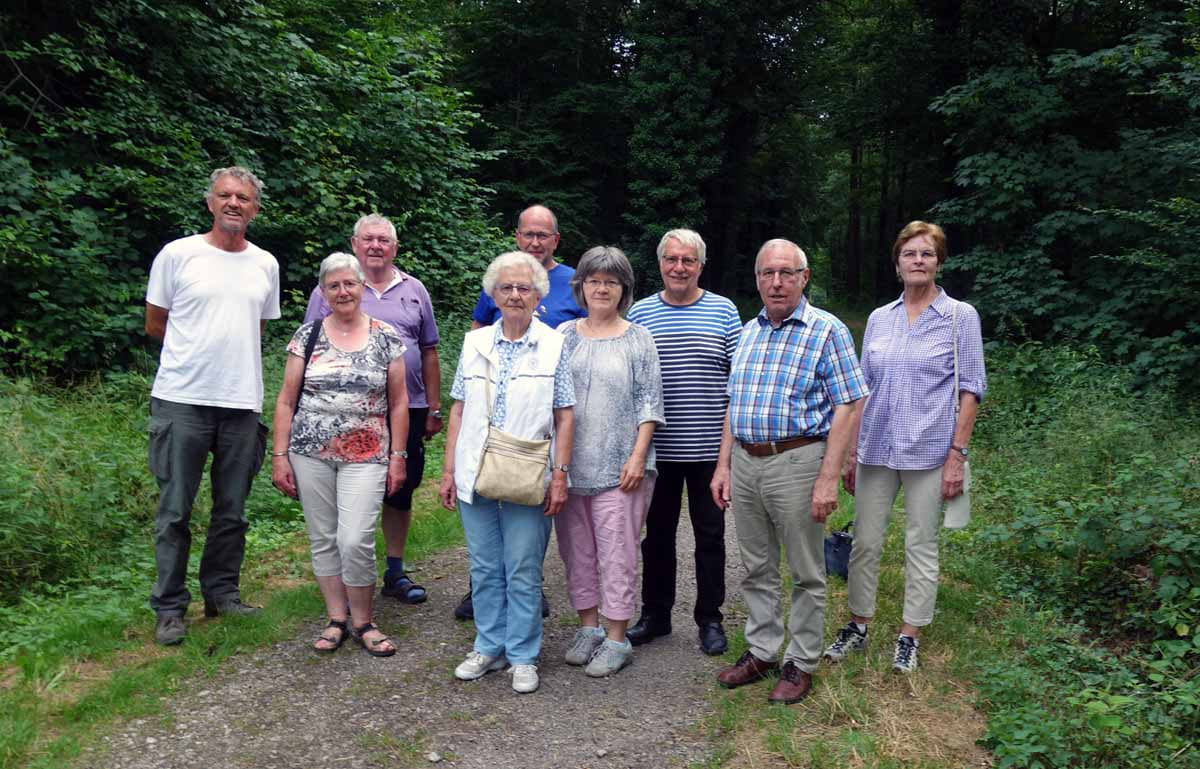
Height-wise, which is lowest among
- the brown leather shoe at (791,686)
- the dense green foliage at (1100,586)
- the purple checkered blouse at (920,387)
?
the brown leather shoe at (791,686)

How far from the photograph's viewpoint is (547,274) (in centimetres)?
462

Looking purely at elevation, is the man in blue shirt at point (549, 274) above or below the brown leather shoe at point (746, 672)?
above

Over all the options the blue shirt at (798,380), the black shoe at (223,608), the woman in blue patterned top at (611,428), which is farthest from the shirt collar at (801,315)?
the black shoe at (223,608)

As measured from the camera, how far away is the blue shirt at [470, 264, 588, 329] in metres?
4.57

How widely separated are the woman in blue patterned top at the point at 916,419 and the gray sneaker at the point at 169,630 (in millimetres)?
3190

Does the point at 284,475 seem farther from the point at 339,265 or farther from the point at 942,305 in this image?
the point at 942,305

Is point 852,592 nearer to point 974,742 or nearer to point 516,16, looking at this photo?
point 974,742

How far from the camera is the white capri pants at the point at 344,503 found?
4.05 m

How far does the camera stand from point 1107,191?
442 inches

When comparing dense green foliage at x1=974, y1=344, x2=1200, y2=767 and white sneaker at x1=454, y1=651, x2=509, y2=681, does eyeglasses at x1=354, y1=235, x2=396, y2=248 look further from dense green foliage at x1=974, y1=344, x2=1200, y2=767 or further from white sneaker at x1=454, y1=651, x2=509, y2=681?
dense green foliage at x1=974, y1=344, x2=1200, y2=767

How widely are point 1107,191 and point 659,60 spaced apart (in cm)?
1548

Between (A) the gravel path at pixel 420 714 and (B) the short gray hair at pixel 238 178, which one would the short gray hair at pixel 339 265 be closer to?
(B) the short gray hair at pixel 238 178

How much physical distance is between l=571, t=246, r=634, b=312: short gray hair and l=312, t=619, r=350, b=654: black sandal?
6.68 feet

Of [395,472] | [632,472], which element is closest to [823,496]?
[632,472]
